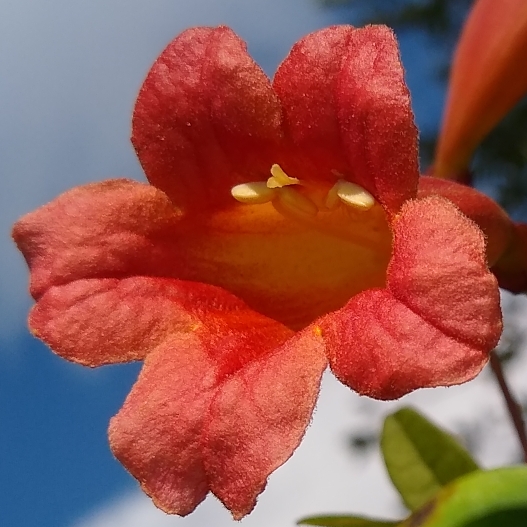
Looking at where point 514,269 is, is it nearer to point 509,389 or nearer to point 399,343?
point 509,389

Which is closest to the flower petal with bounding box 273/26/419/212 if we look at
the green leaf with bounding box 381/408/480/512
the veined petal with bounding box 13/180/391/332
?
the veined petal with bounding box 13/180/391/332

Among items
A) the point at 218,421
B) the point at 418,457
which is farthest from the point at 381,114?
the point at 418,457

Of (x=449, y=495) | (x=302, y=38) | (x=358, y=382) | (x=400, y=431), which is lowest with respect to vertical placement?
(x=400, y=431)

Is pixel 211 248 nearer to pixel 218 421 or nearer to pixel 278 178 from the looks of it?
pixel 278 178

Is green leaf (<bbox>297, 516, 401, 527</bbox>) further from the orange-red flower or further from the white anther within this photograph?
the white anther

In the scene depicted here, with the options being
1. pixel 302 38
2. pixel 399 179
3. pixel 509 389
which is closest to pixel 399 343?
pixel 399 179

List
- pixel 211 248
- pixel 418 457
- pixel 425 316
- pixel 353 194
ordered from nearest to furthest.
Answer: pixel 425 316, pixel 353 194, pixel 211 248, pixel 418 457
